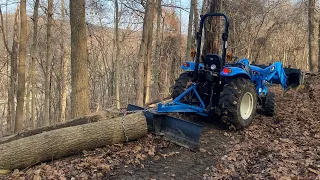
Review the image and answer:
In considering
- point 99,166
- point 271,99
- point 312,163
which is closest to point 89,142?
point 99,166

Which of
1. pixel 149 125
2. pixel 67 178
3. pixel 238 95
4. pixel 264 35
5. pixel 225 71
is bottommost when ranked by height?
pixel 67 178

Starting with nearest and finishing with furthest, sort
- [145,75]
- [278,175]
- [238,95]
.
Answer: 1. [278,175]
2. [238,95]
3. [145,75]

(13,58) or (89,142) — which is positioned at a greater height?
(13,58)

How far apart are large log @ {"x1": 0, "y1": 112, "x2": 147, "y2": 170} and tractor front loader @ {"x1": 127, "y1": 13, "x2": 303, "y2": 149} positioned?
0.52m

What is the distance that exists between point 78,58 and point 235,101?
4048 millimetres

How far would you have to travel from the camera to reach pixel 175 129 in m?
5.93

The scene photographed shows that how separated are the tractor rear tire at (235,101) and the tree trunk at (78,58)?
11.8 ft

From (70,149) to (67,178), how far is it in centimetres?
83

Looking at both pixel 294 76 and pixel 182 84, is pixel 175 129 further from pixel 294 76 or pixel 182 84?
pixel 294 76

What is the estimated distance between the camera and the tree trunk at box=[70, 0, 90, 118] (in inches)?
302

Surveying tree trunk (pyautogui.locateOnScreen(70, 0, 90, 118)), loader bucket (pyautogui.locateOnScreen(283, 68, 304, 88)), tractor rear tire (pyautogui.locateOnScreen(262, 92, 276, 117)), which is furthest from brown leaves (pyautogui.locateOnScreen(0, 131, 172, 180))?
loader bucket (pyautogui.locateOnScreen(283, 68, 304, 88))

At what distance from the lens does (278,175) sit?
431cm

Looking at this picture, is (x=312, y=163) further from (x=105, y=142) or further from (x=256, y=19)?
(x=256, y=19)

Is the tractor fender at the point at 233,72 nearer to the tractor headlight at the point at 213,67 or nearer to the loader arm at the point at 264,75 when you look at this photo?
the tractor headlight at the point at 213,67
